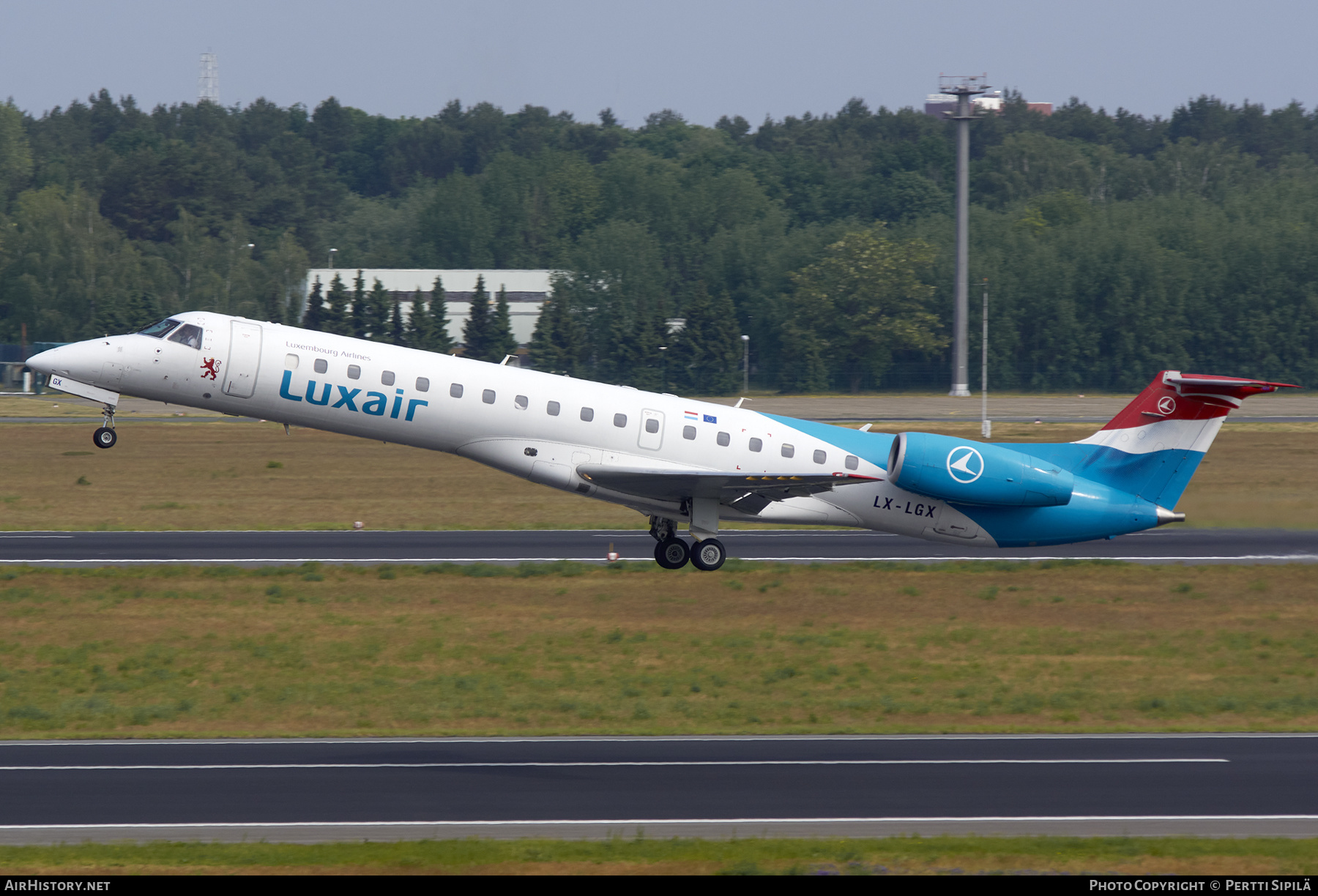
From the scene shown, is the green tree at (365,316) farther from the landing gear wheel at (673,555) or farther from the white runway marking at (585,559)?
the landing gear wheel at (673,555)

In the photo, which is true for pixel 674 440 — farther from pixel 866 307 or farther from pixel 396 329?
pixel 866 307

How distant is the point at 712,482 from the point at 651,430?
65.7 inches

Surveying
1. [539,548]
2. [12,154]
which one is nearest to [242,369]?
[539,548]

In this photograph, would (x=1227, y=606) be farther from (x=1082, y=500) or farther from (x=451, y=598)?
(x=451, y=598)

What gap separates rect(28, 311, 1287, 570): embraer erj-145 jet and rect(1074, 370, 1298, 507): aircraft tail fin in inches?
1.3

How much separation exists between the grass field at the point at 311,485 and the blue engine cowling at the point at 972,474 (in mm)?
4880

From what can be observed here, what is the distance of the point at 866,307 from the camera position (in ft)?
335

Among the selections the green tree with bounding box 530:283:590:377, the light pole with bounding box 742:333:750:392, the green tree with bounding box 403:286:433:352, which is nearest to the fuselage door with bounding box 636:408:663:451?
the green tree with bounding box 530:283:590:377

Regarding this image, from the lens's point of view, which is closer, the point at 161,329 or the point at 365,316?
the point at 161,329

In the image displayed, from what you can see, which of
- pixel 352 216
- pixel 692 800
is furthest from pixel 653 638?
pixel 352 216

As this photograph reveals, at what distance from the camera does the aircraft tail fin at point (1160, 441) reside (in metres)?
27.3

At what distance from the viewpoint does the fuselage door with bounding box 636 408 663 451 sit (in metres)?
27.1

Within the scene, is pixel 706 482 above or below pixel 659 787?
above

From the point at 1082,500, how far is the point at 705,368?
6958cm
